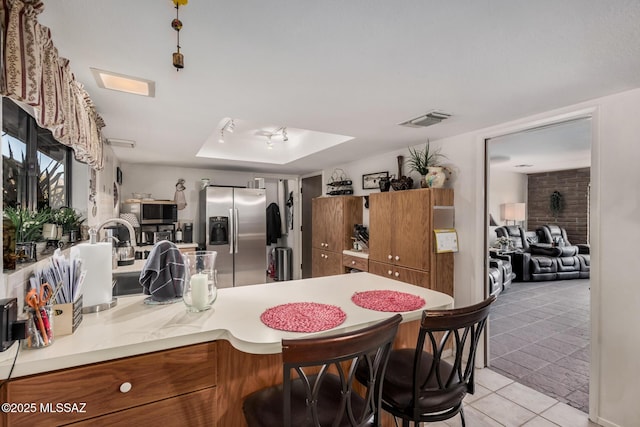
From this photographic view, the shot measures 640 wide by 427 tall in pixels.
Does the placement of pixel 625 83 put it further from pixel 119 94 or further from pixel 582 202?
pixel 582 202

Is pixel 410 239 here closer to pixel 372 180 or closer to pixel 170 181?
pixel 372 180

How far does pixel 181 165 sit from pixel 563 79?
16.5 feet

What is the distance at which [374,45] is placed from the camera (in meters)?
1.46

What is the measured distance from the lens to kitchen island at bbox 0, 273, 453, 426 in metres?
1.00

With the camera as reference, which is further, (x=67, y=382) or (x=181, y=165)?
(x=181, y=165)

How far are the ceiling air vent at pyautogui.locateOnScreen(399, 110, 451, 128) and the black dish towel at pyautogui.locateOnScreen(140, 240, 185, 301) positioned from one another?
2.07 meters

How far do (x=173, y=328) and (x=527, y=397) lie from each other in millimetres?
2710

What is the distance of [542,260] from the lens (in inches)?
243

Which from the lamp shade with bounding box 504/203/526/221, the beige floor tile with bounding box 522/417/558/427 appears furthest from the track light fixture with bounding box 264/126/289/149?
the lamp shade with bounding box 504/203/526/221

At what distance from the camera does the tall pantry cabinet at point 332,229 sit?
453 centimetres

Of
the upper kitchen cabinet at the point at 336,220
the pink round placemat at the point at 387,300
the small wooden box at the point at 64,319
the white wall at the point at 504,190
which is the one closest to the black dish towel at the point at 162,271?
the small wooden box at the point at 64,319

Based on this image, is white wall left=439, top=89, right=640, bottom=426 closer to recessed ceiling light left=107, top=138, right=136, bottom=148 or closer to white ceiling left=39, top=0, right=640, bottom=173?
white ceiling left=39, top=0, right=640, bottom=173

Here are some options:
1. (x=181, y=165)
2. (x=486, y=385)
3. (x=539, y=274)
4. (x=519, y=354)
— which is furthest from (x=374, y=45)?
(x=539, y=274)

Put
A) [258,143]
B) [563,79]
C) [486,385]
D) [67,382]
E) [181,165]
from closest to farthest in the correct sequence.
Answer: [67,382] → [563,79] → [486,385] → [258,143] → [181,165]
